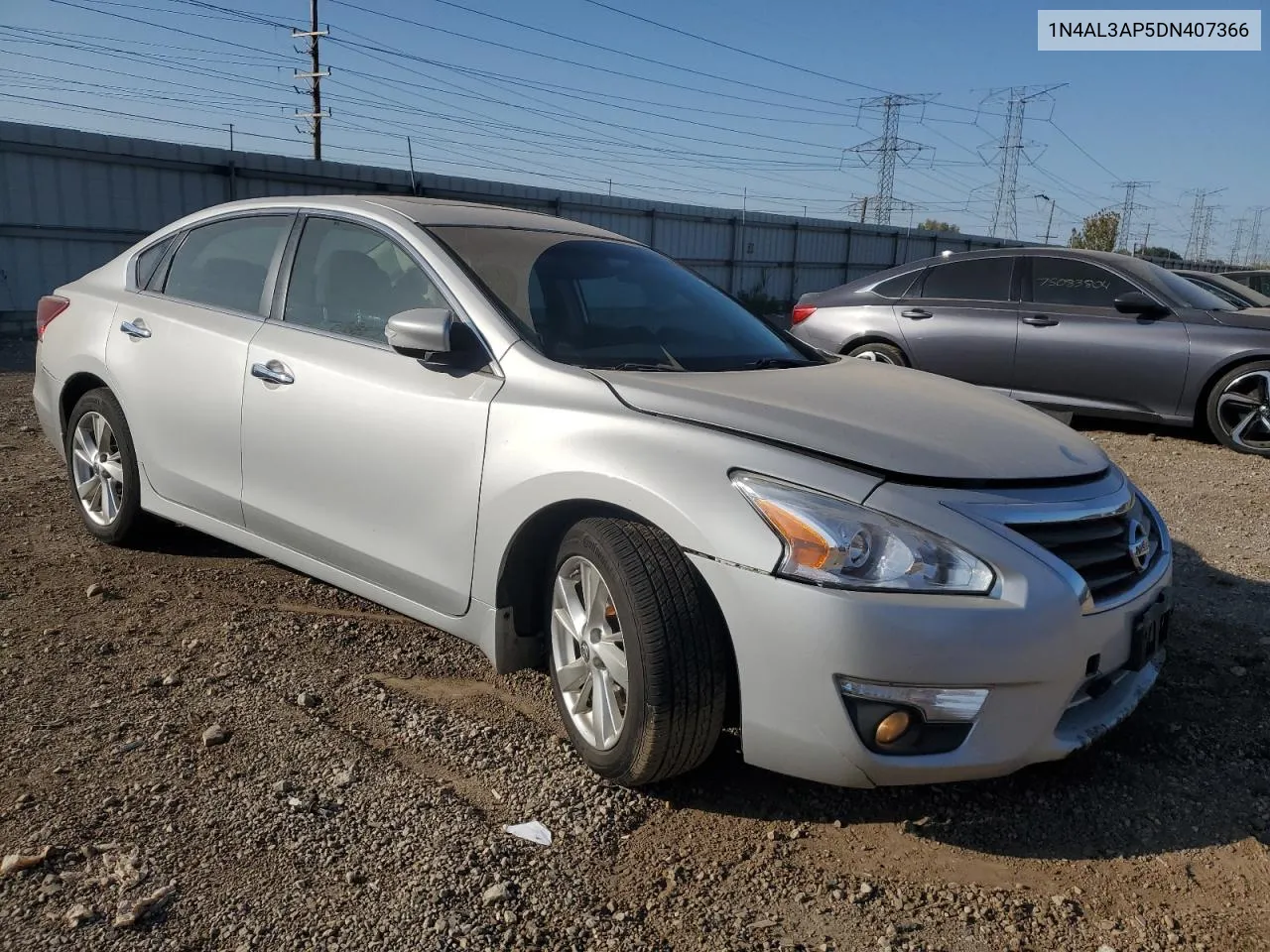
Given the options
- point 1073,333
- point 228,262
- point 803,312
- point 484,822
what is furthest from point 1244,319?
point 484,822

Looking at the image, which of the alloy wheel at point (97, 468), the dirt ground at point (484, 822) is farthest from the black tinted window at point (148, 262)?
Answer: the dirt ground at point (484, 822)

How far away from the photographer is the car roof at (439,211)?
372cm

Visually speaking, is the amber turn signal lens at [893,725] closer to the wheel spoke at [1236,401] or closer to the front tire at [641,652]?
the front tire at [641,652]

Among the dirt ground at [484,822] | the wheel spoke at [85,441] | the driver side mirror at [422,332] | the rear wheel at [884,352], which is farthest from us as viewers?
the rear wheel at [884,352]

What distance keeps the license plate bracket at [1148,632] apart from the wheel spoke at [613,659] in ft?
4.33

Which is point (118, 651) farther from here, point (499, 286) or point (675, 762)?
point (675, 762)

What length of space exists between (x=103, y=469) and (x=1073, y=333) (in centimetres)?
676

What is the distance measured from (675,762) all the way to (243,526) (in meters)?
2.09

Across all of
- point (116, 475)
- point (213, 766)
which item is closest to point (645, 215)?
point (116, 475)

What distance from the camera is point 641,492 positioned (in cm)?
262

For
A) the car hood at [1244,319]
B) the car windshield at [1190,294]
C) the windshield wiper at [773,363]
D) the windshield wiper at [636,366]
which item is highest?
the car windshield at [1190,294]

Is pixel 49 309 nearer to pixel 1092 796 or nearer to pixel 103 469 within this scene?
pixel 103 469

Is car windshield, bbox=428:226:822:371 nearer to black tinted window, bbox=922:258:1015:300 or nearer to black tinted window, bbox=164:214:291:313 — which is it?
black tinted window, bbox=164:214:291:313

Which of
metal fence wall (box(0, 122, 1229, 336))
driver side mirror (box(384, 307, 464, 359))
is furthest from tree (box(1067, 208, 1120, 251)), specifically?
driver side mirror (box(384, 307, 464, 359))
